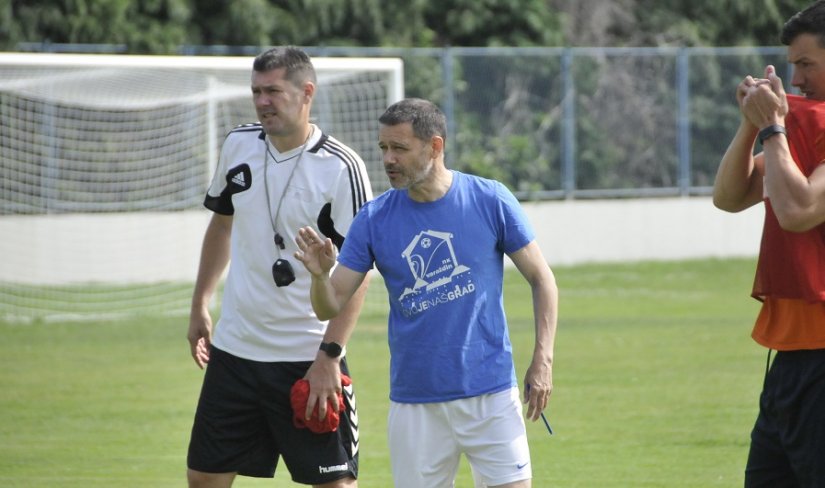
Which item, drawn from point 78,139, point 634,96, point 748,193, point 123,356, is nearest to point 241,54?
point 78,139

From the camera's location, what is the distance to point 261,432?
6215 mm

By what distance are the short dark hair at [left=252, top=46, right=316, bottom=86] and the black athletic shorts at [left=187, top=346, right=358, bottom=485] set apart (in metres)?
1.23

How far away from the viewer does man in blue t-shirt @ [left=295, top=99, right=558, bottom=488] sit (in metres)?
5.38

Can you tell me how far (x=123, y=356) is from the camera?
14.5m

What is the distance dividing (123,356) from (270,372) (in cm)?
873

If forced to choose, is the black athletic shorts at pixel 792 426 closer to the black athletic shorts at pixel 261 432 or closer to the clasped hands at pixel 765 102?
the clasped hands at pixel 765 102

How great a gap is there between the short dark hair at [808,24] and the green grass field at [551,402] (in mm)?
3912

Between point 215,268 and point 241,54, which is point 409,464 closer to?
point 215,268

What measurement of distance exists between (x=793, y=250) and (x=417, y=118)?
1.49m

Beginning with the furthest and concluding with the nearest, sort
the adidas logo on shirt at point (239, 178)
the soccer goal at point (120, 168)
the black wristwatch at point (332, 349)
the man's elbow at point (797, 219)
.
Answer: the soccer goal at point (120, 168), the adidas logo on shirt at point (239, 178), the black wristwatch at point (332, 349), the man's elbow at point (797, 219)

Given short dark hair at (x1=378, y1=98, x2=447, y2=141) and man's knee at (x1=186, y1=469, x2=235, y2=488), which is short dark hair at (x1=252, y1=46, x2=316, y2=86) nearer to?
short dark hair at (x1=378, y1=98, x2=447, y2=141)

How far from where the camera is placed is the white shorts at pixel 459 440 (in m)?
5.38

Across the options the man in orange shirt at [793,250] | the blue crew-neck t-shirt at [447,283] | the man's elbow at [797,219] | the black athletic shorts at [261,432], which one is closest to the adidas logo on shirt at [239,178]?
the black athletic shorts at [261,432]

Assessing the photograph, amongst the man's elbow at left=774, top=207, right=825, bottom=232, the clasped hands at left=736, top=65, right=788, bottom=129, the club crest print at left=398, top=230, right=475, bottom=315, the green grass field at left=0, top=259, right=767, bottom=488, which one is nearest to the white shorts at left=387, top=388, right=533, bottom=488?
the club crest print at left=398, top=230, right=475, bottom=315
